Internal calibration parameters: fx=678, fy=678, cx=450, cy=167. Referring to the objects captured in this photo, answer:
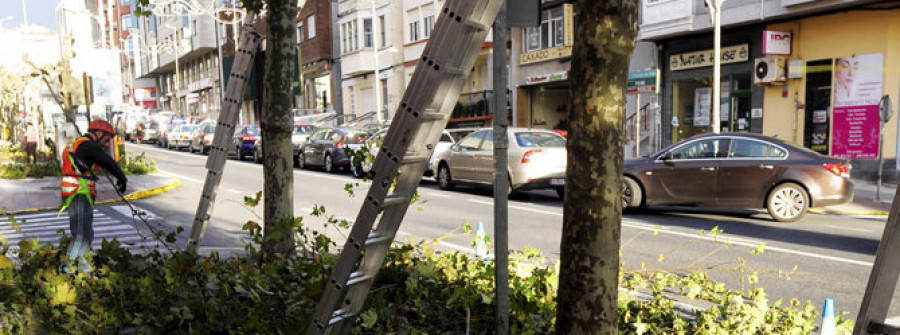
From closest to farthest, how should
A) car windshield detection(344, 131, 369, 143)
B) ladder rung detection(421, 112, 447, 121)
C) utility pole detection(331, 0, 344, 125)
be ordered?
ladder rung detection(421, 112, 447, 121) → car windshield detection(344, 131, 369, 143) → utility pole detection(331, 0, 344, 125)

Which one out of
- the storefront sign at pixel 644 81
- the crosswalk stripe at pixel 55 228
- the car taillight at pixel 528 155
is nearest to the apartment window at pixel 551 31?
the storefront sign at pixel 644 81

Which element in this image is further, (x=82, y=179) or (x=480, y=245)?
(x=82, y=179)

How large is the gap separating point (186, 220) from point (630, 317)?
9.36 meters

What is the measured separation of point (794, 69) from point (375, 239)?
18.1 metres

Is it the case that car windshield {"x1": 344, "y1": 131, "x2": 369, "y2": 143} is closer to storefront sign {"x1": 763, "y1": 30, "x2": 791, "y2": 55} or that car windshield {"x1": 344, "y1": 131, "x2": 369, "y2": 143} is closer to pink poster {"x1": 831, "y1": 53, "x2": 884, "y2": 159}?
storefront sign {"x1": 763, "y1": 30, "x2": 791, "y2": 55}

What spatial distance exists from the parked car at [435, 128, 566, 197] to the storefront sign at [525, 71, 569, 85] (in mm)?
12092

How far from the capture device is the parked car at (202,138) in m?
33.3

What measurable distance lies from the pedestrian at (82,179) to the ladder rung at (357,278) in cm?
411

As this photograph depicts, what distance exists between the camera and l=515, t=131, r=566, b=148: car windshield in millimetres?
14031

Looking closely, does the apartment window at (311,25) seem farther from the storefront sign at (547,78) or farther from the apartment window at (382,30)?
the storefront sign at (547,78)

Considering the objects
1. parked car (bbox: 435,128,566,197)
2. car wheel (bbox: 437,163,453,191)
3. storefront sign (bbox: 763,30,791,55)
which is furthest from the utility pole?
storefront sign (bbox: 763,30,791,55)

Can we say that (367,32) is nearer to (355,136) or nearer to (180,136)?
(180,136)

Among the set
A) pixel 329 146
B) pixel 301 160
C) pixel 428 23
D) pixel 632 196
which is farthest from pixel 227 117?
pixel 428 23

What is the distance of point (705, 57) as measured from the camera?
68.4 ft
